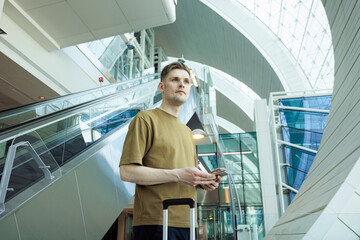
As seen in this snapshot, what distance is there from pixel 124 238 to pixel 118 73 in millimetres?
8945

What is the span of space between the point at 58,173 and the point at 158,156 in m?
1.77

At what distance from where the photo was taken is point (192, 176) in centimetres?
162

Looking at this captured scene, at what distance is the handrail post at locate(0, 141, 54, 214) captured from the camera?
2463mm

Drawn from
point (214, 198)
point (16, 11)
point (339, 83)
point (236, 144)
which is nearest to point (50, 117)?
point (339, 83)

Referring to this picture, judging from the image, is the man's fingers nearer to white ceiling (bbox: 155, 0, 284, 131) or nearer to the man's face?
Answer: the man's face

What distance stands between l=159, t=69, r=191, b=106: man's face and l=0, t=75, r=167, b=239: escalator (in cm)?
149

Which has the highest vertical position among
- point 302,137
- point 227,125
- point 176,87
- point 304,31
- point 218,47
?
point 218,47

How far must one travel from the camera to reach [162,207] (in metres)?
1.64

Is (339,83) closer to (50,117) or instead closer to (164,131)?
(164,131)

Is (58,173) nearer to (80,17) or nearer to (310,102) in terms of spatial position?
(80,17)

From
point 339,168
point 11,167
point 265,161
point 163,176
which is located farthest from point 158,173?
point 265,161

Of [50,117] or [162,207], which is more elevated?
[50,117]

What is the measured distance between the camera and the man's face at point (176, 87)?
2.12 m

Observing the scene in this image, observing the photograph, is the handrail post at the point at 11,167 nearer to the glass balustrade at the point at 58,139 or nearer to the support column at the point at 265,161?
the glass balustrade at the point at 58,139
